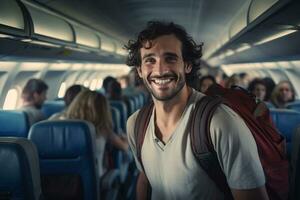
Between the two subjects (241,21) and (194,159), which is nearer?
(194,159)

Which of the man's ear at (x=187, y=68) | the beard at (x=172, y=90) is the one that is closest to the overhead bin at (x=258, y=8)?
the man's ear at (x=187, y=68)

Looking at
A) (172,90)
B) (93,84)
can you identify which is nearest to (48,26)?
(172,90)

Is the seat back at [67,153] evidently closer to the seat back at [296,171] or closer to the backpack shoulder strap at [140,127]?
the backpack shoulder strap at [140,127]

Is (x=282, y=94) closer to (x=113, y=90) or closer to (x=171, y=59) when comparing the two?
(x=113, y=90)

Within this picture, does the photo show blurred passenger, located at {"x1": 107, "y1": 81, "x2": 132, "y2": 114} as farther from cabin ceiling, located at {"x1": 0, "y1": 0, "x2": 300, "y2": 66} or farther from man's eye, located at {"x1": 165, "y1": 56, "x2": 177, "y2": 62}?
man's eye, located at {"x1": 165, "y1": 56, "x2": 177, "y2": 62}

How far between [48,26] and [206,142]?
299 centimetres

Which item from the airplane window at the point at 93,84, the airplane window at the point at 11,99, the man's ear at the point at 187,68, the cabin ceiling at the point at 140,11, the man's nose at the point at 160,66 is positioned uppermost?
the cabin ceiling at the point at 140,11

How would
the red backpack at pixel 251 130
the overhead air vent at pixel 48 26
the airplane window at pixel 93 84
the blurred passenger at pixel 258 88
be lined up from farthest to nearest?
the airplane window at pixel 93 84 < the blurred passenger at pixel 258 88 < the overhead air vent at pixel 48 26 < the red backpack at pixel 251 130

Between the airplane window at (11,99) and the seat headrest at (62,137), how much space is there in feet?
14.2

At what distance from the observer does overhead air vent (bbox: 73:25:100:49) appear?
579 centimetres

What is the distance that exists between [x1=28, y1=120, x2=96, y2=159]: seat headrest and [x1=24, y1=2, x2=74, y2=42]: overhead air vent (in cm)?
107

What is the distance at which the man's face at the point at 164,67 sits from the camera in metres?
2.10

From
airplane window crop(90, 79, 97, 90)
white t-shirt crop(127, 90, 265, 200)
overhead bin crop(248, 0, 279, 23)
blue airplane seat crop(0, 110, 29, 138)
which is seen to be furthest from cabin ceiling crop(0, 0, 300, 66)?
airplane window crop(90, 79, 97, 90)

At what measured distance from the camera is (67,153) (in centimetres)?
326
